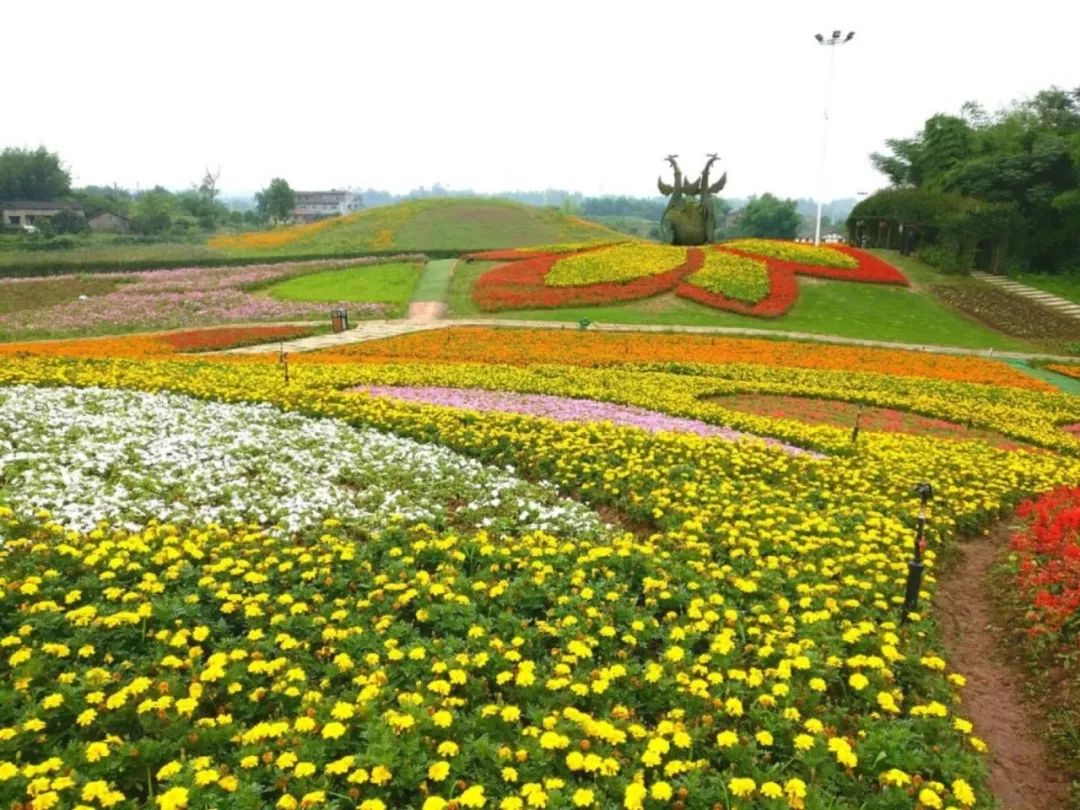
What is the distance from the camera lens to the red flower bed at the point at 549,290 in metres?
32.3

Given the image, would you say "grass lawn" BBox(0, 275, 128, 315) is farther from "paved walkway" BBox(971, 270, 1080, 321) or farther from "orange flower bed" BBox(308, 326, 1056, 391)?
"paved walkway" BBox(971, 270, 1080, 321)

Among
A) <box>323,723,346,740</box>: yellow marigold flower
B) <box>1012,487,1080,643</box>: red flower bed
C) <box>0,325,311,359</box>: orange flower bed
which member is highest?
<box>0,325,311,359</box>: orange flower bed

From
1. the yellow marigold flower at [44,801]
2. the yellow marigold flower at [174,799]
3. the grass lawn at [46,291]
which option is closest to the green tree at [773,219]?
the grass lawn at [46,291]

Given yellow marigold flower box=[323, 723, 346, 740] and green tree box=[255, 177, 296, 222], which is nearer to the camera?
yellow marigold flower box=[323, 723, 346, 740]

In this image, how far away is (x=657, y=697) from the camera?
5012mm

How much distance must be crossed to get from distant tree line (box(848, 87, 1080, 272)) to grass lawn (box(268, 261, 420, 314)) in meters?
28.3

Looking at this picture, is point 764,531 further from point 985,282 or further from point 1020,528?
point 985,282

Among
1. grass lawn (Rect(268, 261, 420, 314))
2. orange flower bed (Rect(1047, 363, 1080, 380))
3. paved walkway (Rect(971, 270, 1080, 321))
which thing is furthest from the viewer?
grass lawn (Rect(268, 261, 420, 314))

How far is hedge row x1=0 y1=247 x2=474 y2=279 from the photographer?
139ft

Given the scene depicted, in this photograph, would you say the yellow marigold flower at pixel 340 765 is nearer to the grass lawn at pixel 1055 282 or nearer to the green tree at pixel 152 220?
the grass lawn at pixel 1055 282

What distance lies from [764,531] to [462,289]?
29.9 m

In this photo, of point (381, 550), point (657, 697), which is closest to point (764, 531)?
point (657, 697)

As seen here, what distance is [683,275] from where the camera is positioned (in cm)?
3509

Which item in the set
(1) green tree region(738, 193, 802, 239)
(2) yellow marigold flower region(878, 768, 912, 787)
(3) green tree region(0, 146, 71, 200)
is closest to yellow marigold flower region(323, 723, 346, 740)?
(2) yellow marigold flower region(878, 768, 912, 787)
